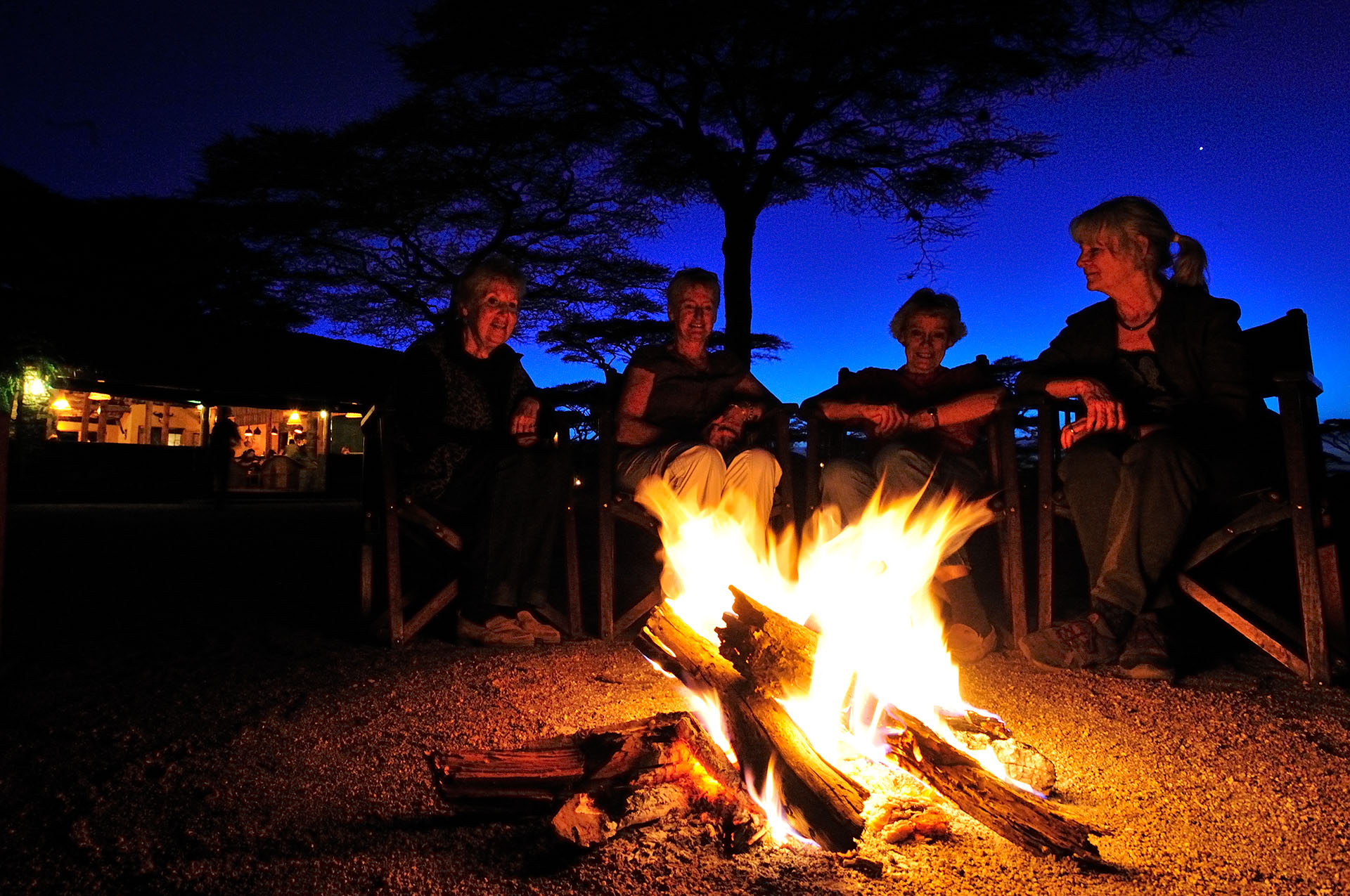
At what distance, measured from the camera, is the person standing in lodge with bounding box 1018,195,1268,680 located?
2.78 meters

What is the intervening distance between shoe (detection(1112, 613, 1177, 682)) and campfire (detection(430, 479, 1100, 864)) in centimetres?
84

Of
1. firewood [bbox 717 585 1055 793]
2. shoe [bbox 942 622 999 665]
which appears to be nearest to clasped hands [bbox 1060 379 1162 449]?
shoe [bbox 942 622 999 665]

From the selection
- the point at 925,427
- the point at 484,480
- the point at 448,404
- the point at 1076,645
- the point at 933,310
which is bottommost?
the point at 1076,645

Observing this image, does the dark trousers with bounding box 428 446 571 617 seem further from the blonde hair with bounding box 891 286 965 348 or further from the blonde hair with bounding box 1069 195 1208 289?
the blonde hair with bounding box 1069 195 1208 289

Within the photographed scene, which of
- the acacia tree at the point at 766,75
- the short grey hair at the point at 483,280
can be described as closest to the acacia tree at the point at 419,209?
the acacia tree at the point at 766,75

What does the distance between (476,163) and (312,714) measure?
15.3 m

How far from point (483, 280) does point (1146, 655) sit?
3.09 meters

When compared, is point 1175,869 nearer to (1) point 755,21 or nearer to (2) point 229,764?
(2) point 229,764

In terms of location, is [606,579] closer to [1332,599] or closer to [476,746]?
[476,746]

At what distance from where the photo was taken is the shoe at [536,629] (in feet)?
11.1

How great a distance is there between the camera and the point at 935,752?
66.1 inches

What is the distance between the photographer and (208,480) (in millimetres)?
18672

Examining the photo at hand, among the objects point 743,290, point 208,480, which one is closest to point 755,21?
point 743,290

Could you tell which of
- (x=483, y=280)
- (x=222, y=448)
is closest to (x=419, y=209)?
(x=222, y=448)
